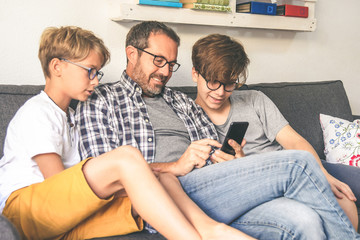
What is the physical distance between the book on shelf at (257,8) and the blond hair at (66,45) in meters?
1.17

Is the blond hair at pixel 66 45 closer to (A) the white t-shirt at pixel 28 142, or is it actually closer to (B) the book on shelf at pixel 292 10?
(A) the white t-shirt at pixel 28 142

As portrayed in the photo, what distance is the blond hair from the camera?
4.99ft

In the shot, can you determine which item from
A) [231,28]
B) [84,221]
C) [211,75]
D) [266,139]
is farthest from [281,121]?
[84,221]

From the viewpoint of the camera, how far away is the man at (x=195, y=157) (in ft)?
4.20

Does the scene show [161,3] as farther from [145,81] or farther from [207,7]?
[145,81]

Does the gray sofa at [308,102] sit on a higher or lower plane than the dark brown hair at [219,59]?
lower

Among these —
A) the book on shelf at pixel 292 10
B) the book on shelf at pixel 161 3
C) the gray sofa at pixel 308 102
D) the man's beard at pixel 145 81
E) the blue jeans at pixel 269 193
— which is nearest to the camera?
the blue jeans at pixel 269 193

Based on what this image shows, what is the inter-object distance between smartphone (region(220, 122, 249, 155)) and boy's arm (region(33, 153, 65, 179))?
62cm

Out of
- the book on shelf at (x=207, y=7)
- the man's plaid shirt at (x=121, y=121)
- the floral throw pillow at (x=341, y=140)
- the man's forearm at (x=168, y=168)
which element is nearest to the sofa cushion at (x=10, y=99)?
the man's plaid shirt at (x=121, y=121)

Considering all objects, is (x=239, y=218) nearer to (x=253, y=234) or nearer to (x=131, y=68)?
(x=253, y=234)

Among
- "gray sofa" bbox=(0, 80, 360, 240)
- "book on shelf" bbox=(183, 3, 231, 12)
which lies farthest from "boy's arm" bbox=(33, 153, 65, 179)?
"book on shelf" bbox=(183, 3, 231, 12)

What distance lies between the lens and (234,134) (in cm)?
157

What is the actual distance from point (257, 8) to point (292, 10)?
276 millimetres

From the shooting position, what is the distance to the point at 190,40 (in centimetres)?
242
